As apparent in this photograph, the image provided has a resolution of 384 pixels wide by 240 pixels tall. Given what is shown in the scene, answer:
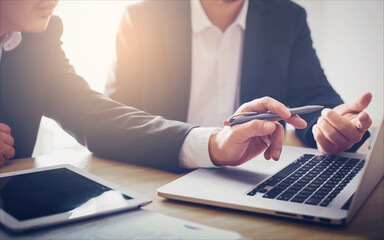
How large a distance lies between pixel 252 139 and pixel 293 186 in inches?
7.0

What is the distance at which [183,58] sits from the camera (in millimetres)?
1514

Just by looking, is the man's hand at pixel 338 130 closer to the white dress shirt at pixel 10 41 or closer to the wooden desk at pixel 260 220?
the wooden desk at pixel 260 220

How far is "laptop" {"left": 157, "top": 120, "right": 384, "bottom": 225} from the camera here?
50cm

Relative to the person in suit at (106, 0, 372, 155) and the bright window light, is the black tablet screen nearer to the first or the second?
the person in suit at (106, 0, 372, 155)

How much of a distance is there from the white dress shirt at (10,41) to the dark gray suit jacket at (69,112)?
16 mm

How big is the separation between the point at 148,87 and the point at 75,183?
1.00 meters

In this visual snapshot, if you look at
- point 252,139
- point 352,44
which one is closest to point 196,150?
point 252,139

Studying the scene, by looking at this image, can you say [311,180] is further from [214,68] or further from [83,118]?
[214,68]

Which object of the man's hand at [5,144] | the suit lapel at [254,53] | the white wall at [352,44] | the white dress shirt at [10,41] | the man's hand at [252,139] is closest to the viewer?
the man's hand at [252,139]

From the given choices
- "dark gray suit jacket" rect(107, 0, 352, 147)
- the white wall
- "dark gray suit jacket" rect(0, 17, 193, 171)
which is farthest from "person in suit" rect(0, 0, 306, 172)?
the white wall

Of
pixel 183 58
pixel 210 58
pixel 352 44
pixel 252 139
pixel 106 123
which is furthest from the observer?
pixel 352 44

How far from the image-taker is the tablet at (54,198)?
1.51 feet

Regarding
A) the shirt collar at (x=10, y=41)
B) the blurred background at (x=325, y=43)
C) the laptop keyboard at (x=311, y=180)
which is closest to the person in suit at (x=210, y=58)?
the blurred background at (x=325, y=43)

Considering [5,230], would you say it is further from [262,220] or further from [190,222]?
[262,220]
